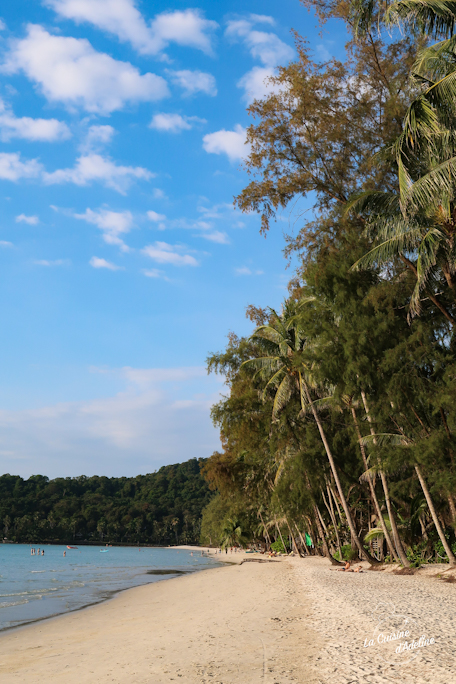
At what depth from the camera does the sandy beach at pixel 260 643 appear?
5.40m

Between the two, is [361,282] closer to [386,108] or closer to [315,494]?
[386,108]

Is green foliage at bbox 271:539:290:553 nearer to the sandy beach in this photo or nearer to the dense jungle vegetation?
the dense jungle vegetation

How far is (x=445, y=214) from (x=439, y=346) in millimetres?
4446

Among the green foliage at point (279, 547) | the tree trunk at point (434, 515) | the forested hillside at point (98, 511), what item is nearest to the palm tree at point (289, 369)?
the tree trunk at point (434, 515)

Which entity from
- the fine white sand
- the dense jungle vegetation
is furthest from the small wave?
the dense jungle vegetation

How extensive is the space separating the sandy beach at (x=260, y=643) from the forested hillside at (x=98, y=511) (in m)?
132

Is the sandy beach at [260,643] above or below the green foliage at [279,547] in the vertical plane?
above

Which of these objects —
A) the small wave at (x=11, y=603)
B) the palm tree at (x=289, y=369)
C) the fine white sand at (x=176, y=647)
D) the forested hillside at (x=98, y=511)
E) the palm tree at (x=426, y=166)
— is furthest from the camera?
the forested hillside at (x=98, y=511)

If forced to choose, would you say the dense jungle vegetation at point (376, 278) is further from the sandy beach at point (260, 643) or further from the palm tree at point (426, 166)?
the sandy beach at point (260, 643)

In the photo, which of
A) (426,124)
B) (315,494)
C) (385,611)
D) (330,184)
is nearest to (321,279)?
(330,184)

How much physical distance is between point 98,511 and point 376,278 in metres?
141

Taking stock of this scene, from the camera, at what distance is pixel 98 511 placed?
458 ft

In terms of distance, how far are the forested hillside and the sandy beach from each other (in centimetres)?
13244

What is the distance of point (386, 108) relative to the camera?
14.6 metres
